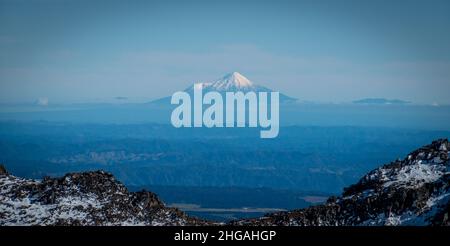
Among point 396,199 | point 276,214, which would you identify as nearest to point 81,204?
point 276,214

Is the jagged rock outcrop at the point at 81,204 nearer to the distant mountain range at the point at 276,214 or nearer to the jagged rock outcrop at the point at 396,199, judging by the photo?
the distant mountain range at the point at 276,214

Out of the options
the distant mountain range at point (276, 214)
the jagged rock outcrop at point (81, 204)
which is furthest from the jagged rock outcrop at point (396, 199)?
the jagged rock outcrop at point (81, 204)

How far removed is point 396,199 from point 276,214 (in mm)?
9273

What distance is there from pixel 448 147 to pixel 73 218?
2924 centimetres

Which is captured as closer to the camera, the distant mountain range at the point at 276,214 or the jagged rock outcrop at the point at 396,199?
the jagged rock outcrop at the point at 396,199

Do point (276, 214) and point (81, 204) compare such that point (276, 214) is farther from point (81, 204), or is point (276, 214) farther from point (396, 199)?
point (81, 204)

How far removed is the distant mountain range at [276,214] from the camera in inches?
2009

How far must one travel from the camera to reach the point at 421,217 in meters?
49.3

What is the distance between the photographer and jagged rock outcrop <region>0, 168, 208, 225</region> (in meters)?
52.3

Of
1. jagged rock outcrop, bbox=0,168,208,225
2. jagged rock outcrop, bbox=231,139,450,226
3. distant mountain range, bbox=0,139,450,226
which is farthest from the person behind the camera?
jagged rock outcrop, bbox=0,168,208,225

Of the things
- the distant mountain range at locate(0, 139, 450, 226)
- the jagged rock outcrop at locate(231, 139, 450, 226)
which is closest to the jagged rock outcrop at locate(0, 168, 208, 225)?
the distant mountain range at locate(0, 139, 450, 226)

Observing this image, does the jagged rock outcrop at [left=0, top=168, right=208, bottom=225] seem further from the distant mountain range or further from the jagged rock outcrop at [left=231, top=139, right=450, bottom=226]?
the jagged rock outcrop at [left=231, top=139, right=450, bottom=226]

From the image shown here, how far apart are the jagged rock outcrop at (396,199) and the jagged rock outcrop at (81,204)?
6.51 meters

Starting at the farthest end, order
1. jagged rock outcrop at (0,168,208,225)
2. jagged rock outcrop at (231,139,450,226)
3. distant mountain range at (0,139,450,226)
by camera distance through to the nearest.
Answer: jagged rock outcrop at (0,168,208,225)
distant mountain range at (0,139,450,226)
jagged rock outcrop at (231,139,450,226)
